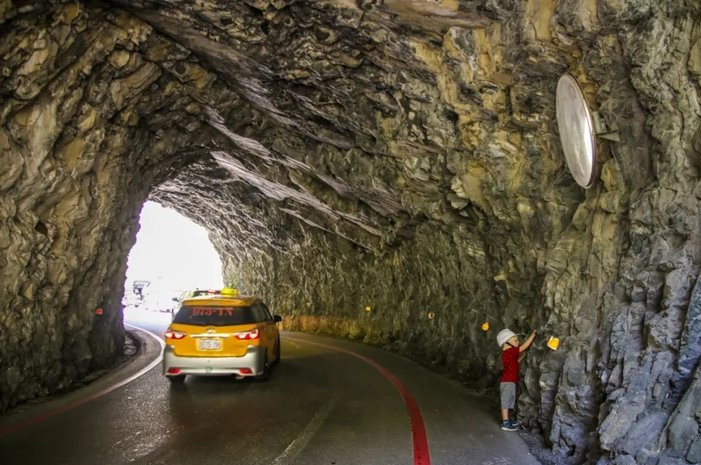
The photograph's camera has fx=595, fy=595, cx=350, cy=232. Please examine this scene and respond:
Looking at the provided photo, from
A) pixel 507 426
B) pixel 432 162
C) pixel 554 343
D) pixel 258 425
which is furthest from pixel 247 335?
pixel 554 343

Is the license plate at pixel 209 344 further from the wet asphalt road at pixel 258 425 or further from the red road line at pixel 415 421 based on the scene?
the red road line at pixel 415 421

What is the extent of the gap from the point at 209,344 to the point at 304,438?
407cm

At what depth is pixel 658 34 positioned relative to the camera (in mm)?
5898

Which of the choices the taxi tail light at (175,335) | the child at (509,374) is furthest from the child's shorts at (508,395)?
the taxi tail light at (175,335)

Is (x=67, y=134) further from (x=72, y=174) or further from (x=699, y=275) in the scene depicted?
(x=699, y=275)

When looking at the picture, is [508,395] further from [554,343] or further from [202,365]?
[202,365]

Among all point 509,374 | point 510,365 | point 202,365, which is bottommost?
point 202,365

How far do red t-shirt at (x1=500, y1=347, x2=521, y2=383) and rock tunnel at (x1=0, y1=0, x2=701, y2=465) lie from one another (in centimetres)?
35

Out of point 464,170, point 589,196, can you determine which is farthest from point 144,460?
point 464,170

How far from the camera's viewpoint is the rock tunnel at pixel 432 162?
19.1ft

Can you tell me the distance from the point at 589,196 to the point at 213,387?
7.38m

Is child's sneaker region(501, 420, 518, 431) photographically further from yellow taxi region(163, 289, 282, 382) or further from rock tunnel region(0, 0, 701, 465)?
yellow taxi region(163, 289, 282, 382)

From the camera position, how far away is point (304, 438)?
735cm

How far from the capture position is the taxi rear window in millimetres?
11195
